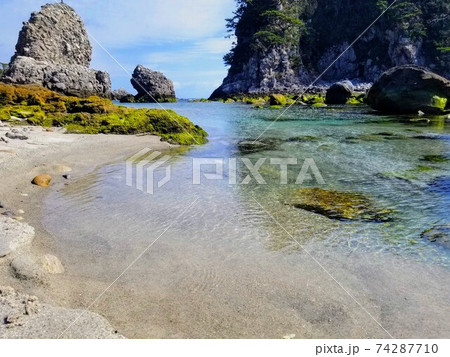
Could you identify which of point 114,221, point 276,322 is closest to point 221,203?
point 114,221

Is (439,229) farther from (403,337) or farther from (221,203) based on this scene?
(221,203)

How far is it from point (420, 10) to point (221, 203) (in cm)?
8071

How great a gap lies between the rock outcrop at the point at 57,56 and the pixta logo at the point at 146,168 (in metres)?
23.6

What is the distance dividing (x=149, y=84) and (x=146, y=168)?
241 ft

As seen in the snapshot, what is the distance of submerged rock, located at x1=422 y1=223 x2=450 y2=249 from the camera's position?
16.3 feet

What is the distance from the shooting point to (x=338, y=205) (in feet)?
21.9

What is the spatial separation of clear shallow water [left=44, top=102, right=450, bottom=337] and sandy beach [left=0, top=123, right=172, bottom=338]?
0.35 m

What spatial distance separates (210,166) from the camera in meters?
10.6

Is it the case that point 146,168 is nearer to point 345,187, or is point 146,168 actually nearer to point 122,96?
point 345,187

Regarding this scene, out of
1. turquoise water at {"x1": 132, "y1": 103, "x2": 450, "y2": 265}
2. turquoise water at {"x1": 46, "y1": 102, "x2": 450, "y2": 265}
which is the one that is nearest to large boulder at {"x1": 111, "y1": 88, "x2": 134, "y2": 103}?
turquoise water at {"x1": 132, "y1": 103, "x2": 450, "y2": 265}

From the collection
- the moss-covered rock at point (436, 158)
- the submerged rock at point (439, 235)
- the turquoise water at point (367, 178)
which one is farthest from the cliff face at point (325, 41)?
the submerged rock at point (439, 235)

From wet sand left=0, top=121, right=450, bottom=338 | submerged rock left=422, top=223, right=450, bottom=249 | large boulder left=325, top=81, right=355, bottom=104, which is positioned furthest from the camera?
large boulder left=325, top=81, right=355, bottom=104

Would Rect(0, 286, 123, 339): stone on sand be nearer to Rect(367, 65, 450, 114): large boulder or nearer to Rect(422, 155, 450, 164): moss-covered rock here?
Rect(422, 155, 450, 164): moss-covered rock

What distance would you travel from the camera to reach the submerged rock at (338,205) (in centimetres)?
610
